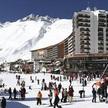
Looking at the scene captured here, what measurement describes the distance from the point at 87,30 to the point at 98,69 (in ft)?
105

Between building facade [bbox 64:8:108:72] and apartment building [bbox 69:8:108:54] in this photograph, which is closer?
building facade [bbox 64:8:108:72]

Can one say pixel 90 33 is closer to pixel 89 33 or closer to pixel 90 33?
pixel 90 33

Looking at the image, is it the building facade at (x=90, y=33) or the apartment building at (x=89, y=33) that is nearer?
the building facade at (x=90, y=33)

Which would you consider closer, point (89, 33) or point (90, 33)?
point (89, 33)

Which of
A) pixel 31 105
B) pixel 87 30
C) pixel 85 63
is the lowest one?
pixel 31 105

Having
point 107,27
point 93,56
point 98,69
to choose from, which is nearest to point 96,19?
point 107,27

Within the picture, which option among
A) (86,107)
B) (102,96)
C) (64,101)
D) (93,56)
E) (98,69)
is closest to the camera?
(86,107)

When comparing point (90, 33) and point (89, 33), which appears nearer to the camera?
point (89, 33)

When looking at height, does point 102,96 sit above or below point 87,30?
below

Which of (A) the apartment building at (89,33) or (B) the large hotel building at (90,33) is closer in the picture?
(B) the large hotel building at (90,33)

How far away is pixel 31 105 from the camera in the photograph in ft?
112

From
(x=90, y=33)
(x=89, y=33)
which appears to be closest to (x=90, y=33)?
(x=90, y=33)

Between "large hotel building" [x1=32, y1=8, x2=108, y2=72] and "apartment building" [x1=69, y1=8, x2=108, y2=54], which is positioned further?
"apartment building" [x1=69, y1=8, x2=108, y2=54]

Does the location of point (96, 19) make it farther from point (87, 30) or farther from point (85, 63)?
point (85, 63)
